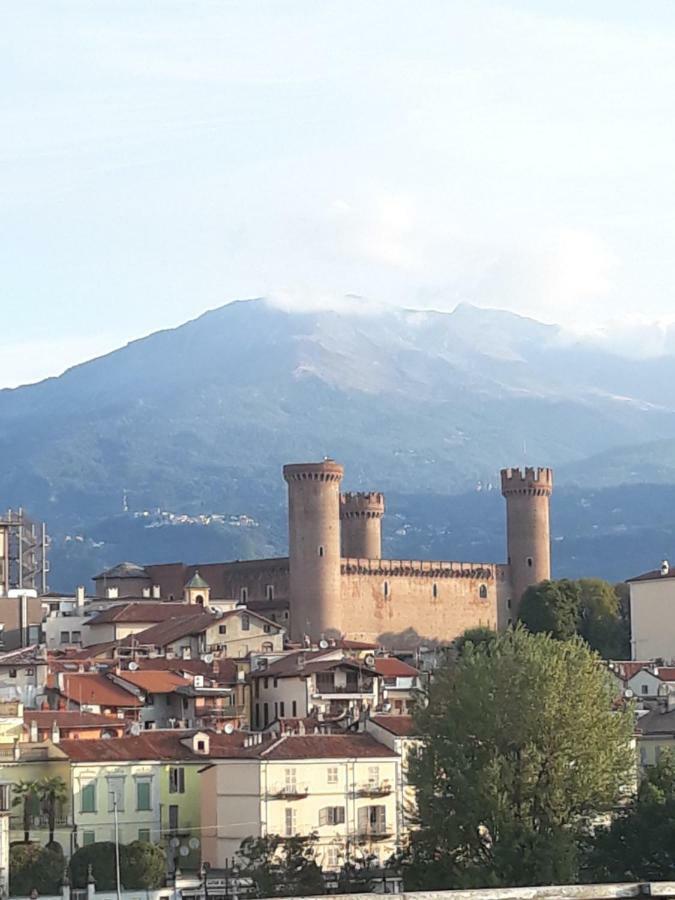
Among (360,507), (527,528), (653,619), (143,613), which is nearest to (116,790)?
(143,613)

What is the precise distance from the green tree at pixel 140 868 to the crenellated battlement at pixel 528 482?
75.3 metres

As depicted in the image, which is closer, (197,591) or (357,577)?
(197,591)

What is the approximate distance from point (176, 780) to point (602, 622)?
53385 millimetres

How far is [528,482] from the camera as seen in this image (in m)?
128

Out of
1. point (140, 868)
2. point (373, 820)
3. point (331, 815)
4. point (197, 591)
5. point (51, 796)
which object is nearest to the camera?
point (140, 868)

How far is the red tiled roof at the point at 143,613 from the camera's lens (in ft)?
326

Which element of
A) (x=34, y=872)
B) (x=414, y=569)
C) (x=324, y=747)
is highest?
(x=414, y=569)

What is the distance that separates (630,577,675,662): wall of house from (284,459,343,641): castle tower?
559 inches

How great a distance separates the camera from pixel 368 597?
118688mm

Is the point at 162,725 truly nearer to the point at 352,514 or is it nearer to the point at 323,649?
the point at 323,649

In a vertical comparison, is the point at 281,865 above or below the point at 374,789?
below

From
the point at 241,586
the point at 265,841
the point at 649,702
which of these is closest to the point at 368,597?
the point at 241,586

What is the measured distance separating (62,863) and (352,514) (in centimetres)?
7485

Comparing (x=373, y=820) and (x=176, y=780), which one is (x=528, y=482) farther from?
(x=176, y=780)
